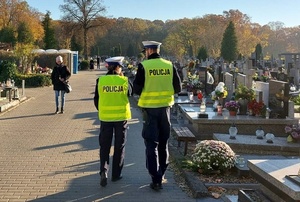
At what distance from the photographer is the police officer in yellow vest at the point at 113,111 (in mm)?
6598

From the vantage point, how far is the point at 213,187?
6316 millimetres

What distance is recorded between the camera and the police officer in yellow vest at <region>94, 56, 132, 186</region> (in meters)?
6.60

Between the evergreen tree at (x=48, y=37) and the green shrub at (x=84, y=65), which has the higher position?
the evergreen tree at (x=48, y=37)

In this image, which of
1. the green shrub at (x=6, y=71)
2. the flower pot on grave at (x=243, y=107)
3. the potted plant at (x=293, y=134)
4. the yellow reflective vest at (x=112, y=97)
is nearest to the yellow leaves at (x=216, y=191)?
the yellow reflective vest at (x=112, y=97)

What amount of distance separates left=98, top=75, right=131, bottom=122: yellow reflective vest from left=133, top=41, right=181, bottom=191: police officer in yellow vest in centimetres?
36

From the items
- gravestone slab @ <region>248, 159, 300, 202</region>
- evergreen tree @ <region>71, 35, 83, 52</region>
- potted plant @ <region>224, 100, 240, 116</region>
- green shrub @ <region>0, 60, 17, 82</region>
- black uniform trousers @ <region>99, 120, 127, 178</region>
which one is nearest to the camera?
gravestone slab @ <region>248, 159, 300, 202</region>

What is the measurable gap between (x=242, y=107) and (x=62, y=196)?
646 centimetres

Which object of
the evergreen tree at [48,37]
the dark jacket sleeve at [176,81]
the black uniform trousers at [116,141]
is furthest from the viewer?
the evergreen tree at [48,37]

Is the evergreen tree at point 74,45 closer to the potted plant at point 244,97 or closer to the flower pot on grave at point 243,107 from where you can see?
the potted plant at point 244,97

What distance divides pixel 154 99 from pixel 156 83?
0.24 m

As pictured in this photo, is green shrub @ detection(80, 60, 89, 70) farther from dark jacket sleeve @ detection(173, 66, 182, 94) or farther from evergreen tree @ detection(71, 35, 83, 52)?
dark jacket sleeve @ detection(173, 66, 182, 94)

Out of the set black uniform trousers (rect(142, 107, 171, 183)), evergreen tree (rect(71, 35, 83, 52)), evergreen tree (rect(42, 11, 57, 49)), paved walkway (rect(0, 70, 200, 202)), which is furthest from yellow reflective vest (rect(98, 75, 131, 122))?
evergreen tree (rect(71, 35, 83, 52))

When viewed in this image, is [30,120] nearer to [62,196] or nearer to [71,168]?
[71,168]

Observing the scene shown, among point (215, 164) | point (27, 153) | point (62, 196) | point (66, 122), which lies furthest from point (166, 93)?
point (66, 122)
